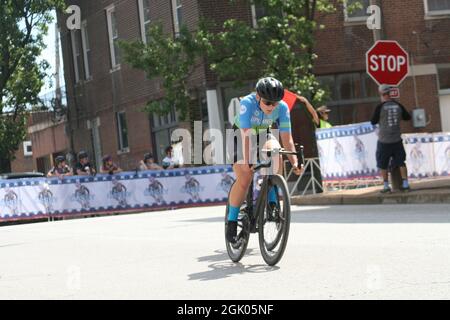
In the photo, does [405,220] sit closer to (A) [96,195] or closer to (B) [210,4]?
(A) [96,195]

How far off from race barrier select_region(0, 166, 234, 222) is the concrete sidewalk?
519cm

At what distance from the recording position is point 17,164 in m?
65.4

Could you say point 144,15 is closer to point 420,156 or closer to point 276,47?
point 276,47

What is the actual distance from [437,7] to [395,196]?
14.9m

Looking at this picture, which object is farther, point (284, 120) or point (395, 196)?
point (395, 196)

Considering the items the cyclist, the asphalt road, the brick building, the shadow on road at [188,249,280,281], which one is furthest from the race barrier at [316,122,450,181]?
the cyclist

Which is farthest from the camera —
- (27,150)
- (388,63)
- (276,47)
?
(27,150)

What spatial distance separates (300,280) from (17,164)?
59.6 metres

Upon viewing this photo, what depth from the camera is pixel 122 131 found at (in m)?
35.4

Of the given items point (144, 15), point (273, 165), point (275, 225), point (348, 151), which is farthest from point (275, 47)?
point (275, 225)

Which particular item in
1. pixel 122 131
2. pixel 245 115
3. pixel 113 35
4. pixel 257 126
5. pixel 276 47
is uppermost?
pixel 113 35

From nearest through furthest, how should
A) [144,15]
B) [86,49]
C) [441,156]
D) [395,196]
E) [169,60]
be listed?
1. [395,196]
2. [441,156]
3. [169,60]
4. [144,15]
5. [86,49]

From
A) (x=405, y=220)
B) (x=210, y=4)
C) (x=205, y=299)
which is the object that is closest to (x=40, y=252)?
(x=405, y=220)

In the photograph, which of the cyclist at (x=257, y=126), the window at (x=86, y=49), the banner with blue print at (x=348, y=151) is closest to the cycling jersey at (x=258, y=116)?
the cyclist at (x=257, y=126)
